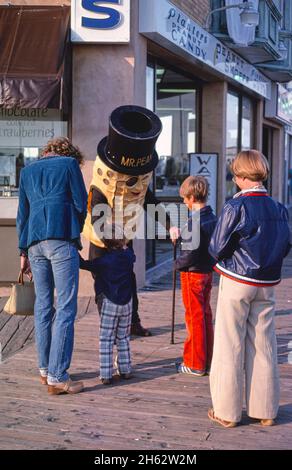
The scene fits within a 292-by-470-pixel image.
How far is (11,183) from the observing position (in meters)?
8.47

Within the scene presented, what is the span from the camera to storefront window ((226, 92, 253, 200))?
542 inches

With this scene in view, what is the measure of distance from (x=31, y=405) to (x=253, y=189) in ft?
6.86

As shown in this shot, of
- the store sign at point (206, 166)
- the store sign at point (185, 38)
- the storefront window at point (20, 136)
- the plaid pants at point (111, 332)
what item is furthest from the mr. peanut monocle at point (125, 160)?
the store sign at point (206, 166)

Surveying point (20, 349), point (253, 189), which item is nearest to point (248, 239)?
point (253, 189)

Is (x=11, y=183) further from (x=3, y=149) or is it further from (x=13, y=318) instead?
(x=13, y=318)

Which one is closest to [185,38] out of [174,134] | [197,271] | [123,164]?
[174,134]

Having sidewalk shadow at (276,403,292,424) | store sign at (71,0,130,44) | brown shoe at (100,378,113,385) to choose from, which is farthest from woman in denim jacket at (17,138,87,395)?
store sign at (71,0,130,44)

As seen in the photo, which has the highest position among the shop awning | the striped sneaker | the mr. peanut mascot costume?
the shop awning

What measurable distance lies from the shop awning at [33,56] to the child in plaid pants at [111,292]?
2.96m

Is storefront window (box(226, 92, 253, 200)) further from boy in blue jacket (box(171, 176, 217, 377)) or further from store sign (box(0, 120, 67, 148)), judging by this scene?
boy in blue jacket (box(171, 176, 217, 377))

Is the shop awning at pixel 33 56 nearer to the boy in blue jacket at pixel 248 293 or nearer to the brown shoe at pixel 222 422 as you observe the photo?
the boy in blue jacket at pixel 248 293

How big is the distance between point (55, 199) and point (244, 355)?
65.0 inches

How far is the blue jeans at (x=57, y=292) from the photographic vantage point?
15.6 ft

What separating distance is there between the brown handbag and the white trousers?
1504 millimetres
